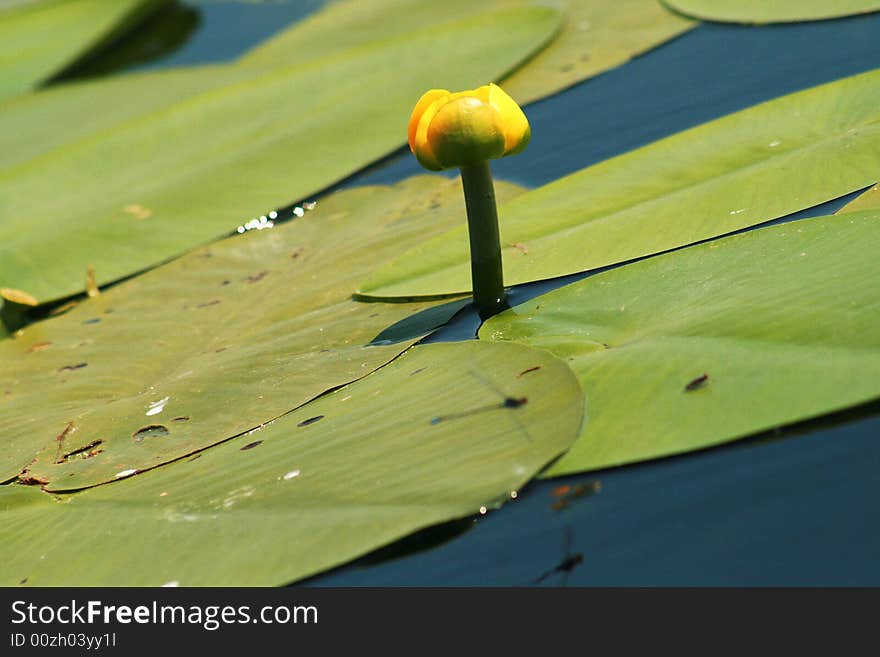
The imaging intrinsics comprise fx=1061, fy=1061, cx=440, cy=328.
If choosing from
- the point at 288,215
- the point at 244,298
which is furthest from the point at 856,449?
the point at 288,215

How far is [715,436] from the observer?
0.88 meters

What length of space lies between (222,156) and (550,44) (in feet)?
2.72

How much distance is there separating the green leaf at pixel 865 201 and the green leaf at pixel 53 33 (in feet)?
7.49

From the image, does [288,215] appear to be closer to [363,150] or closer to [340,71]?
[363,150]

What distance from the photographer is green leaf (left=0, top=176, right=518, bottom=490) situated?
117 cm

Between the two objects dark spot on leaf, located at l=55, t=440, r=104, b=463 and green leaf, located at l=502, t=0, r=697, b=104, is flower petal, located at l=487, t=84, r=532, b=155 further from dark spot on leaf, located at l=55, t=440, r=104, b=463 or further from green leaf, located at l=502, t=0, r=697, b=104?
green leaf, located at l=502, t=0, r=697, b=104

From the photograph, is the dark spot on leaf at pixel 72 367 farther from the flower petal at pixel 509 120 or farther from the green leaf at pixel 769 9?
the green leaf at pixel 769 9

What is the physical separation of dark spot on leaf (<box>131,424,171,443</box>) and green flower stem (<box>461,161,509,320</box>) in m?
0.39

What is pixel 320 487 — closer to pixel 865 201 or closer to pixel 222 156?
pixel 865 201

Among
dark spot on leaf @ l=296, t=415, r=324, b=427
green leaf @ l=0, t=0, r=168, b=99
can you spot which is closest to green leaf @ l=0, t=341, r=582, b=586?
dark spot on leaf @ l=296, t=415, r=324, b=427

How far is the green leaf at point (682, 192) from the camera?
4.28 ft

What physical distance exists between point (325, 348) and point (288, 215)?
0.65 meters

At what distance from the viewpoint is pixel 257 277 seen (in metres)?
1.64

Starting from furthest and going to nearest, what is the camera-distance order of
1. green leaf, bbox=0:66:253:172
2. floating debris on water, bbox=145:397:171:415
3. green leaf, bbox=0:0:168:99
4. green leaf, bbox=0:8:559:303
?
green leaf, bbox=0:0:168:99 < green leaf, bbox=0:66:253:172 < green leaf, bbox=0:8:559:303 < floating debris on water, bbox=145:397:171:415
